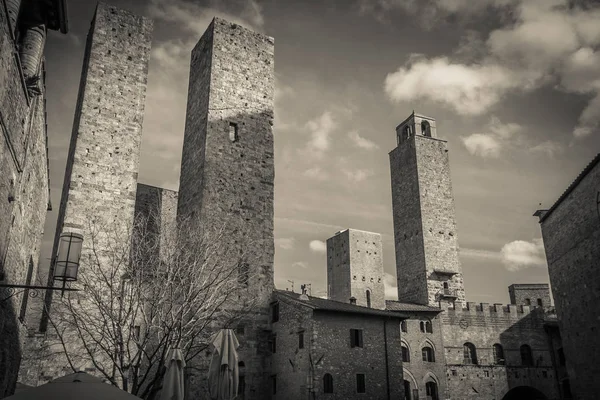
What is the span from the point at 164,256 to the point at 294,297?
6.54m

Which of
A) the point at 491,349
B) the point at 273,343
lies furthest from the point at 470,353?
the point at 273,343

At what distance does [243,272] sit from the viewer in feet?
68.8

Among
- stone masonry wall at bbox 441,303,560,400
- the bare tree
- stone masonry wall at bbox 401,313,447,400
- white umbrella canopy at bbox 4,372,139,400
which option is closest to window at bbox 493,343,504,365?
stone masonry wall at bbox 441,303,560,400

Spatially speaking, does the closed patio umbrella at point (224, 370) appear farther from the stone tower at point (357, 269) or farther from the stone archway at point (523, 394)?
the stone tower at point (357, 269)

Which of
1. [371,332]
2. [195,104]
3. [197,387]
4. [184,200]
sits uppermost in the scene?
[195,104]

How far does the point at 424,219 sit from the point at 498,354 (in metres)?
9.75

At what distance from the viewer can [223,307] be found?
19.9 meters

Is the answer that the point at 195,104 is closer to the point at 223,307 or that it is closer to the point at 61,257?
the point at 223,307

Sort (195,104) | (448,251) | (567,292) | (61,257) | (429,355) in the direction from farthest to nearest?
(448,251) < (429,355) < (195,104) < (567,292) < (61,257)

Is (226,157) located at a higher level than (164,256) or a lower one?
higher

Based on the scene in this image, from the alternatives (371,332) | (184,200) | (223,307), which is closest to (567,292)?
(371,332)

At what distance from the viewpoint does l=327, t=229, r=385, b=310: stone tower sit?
3856 cm

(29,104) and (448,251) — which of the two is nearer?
(29,104)

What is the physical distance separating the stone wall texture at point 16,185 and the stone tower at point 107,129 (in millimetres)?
2270
